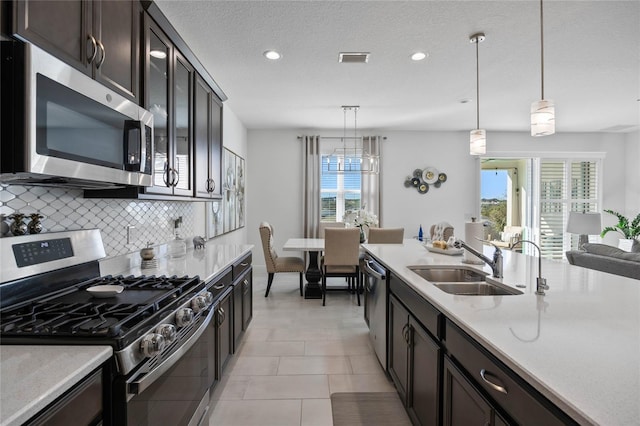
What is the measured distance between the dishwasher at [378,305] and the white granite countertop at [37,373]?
1.82 metres

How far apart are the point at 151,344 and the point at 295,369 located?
1733 millimetres

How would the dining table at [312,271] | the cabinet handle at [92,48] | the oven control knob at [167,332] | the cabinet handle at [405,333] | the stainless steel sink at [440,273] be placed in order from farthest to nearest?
the dining table at [312,271]
the stainless steel sink at [440,273]
the cabinet handle at [405,333]
the cabinet handle at [92,48]
the oven control knob at [167,332]

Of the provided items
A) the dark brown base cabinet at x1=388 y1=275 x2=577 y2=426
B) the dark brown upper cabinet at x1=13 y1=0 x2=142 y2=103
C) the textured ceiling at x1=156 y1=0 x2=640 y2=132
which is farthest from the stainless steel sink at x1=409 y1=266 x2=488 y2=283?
the dark brown upper cabinet at x1=13 y1=0 x2=142 y2=103

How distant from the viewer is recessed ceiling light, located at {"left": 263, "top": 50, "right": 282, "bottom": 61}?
2.98 m

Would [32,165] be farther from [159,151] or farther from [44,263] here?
[159,151]

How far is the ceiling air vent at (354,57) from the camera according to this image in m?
3.00

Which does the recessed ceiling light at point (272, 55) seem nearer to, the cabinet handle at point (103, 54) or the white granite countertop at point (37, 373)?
the cabinet handle at point (103, 54)

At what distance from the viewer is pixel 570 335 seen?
967 mm

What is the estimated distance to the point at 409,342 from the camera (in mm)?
1776

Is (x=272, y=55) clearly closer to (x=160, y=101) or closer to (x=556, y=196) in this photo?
(x=160, y=101)

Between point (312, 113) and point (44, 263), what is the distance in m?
4.25

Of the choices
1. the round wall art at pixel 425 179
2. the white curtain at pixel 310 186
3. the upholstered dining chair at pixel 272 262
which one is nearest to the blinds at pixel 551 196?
the round wall art at pixel 425 179

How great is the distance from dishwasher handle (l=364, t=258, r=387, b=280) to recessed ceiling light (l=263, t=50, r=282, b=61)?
6.84ft

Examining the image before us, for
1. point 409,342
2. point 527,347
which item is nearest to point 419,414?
point 409,342
